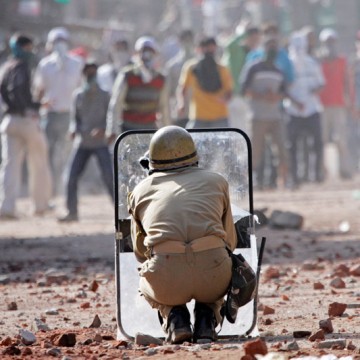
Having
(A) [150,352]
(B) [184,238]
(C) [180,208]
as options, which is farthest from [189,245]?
(A) [150,352]

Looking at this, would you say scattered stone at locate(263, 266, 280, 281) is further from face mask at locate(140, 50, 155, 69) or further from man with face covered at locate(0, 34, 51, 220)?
man with face covered at locate(0, 34, 51, 220)

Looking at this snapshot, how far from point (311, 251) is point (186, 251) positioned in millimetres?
5386

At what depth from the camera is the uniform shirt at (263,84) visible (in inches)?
733

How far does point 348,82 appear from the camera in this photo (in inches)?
853

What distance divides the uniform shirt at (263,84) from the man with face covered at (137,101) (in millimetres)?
3415

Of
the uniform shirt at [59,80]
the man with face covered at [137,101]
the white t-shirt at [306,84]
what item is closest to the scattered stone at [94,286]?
the man with face covered at [137,101]

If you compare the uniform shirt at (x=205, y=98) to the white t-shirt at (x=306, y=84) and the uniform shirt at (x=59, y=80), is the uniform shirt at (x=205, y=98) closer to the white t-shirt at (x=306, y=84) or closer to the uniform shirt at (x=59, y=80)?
the uniform shirt at (x=59, y=80)

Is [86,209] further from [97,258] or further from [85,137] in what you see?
[97,258]

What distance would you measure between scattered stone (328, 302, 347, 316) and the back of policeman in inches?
43.2

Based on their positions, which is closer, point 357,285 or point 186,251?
point 186,251

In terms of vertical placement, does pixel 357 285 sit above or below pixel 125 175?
below

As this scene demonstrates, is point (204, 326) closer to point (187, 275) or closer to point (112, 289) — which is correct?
point (187, 275)

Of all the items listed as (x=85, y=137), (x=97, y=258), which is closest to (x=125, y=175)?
(x=97, y=258)

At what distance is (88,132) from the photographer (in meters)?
15.7
